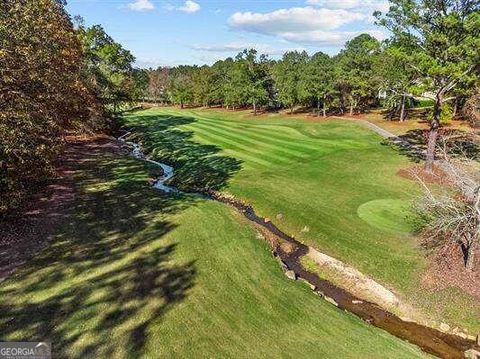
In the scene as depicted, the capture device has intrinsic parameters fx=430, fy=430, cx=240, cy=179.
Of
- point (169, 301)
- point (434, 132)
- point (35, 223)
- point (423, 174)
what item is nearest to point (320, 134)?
point (434, 132)

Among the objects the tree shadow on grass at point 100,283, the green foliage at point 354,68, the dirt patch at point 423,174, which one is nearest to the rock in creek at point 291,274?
the tree shadow on grass at point 100,283

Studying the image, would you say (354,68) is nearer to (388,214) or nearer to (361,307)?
(388,214)

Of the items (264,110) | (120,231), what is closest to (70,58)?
(120,231)

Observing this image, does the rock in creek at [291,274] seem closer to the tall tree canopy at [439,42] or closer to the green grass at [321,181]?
the green grass at [321,181]

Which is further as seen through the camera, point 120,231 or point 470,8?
point 470,8

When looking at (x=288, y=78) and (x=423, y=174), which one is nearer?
(x=423, y=174)

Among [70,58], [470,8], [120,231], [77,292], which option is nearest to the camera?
[77,292]

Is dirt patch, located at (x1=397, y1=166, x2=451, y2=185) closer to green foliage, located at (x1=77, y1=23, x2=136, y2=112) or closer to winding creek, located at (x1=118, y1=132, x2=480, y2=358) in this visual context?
winding creek, located at (x1=118, y1=132, x2=480, y2=358)

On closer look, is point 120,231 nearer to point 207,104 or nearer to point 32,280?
point 32,280
